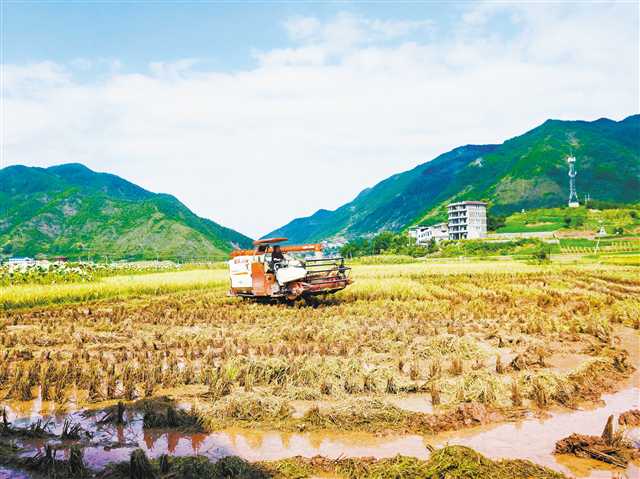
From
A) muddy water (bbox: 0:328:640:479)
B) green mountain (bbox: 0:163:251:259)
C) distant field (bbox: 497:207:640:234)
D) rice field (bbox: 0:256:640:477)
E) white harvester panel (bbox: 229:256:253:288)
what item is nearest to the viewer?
muddy water (bbox: 0:328:640:479)

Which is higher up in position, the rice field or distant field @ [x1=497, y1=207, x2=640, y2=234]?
distant field @ [x1=497, y1=207, x2=640, y2=234]

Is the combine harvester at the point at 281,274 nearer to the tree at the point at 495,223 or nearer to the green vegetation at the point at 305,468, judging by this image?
the green vegetation at the point at 305,468

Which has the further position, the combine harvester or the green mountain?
the green mountain

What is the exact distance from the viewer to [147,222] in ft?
513

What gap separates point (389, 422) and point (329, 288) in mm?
12320

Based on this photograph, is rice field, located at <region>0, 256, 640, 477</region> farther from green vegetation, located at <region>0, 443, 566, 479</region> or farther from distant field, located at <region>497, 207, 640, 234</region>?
distant field, located at <region>497, 207, 640, 234</region>

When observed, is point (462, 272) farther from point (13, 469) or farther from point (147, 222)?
point (147, 222)

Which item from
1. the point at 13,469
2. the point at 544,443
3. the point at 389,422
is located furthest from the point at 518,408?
the point at 13,469

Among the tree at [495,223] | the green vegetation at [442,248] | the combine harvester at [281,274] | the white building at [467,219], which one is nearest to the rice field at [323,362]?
the combine harvester at [281,274]

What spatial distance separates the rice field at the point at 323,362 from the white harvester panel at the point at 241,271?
1.09 meters

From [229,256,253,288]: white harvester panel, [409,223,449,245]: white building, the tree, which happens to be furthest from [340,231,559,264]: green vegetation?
[229,256,253,288]: white harvester panel

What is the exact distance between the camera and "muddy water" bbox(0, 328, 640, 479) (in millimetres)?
5785

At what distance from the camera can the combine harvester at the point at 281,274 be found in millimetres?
18969

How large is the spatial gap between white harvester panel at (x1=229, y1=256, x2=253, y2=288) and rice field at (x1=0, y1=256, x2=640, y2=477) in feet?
3.58
